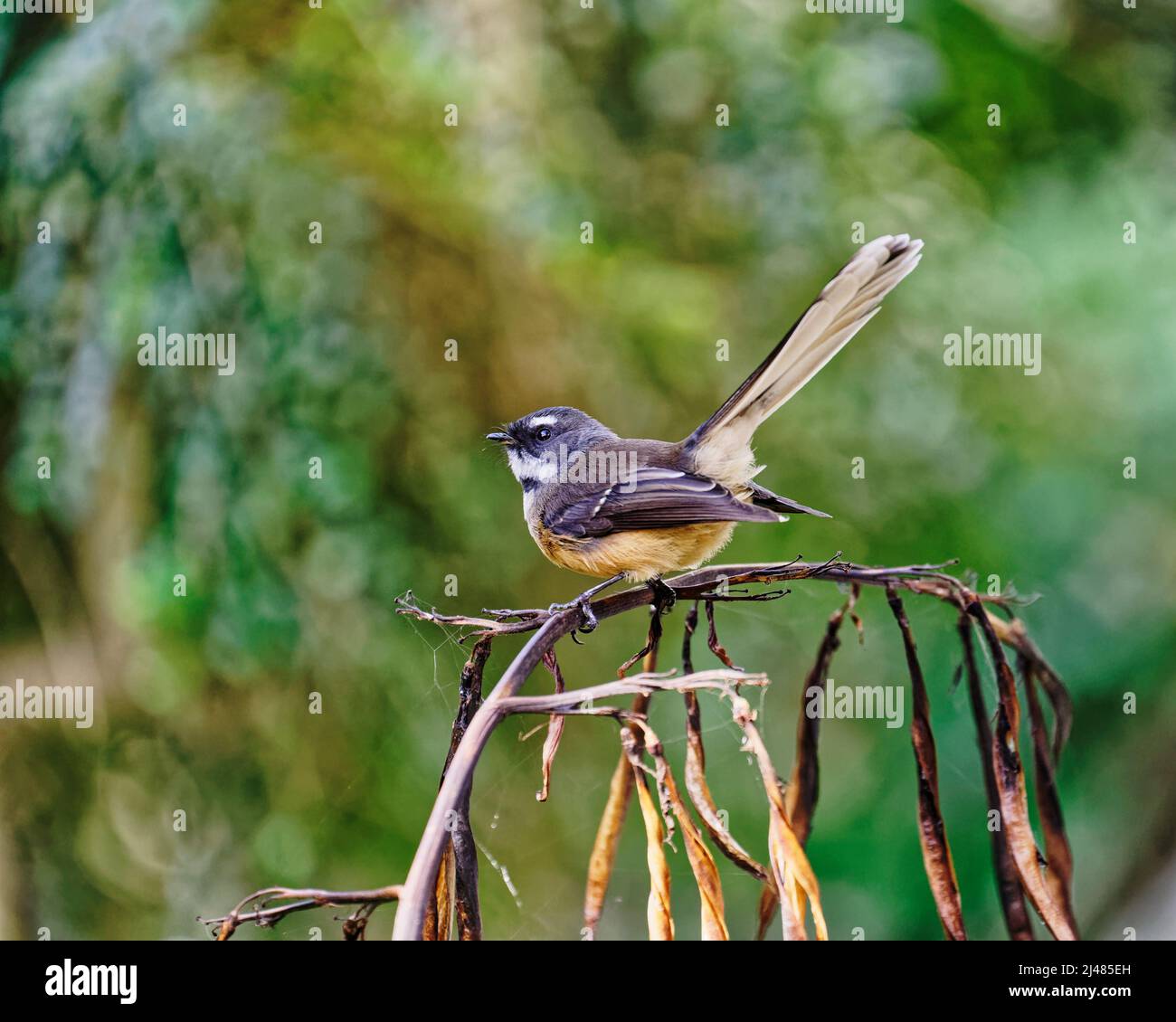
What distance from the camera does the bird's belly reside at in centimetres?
175

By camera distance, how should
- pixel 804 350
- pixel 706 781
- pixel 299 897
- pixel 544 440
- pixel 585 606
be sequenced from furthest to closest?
pixel 544 440, pixel 804 350, pixel 585 606, pixel 706 781, pixel 299 897

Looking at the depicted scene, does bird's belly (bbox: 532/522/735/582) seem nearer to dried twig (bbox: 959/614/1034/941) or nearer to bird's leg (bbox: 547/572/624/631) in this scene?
bird's leg (bbox: 547/572/624/631)

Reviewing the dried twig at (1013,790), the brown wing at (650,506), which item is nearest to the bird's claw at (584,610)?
the brown wing at (650,506)

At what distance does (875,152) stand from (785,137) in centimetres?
19

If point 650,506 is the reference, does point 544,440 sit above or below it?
above

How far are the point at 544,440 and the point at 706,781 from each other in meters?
0.97

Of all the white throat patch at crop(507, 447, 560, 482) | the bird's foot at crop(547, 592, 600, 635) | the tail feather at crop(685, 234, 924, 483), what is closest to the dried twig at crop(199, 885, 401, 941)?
the bird's foot at crop(547, 592, 600, 635)

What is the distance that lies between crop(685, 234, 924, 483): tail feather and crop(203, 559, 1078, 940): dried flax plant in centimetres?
37

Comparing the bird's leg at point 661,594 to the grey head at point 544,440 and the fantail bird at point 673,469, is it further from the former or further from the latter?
the grey head at point 544,440

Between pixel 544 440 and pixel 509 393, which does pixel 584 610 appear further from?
pixel 509 393

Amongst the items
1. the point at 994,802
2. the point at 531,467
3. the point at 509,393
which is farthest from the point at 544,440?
the point at 994,802

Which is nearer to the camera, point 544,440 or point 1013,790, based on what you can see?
point 1013,790

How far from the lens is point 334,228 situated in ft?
7.62

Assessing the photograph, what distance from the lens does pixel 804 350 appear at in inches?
61.7
